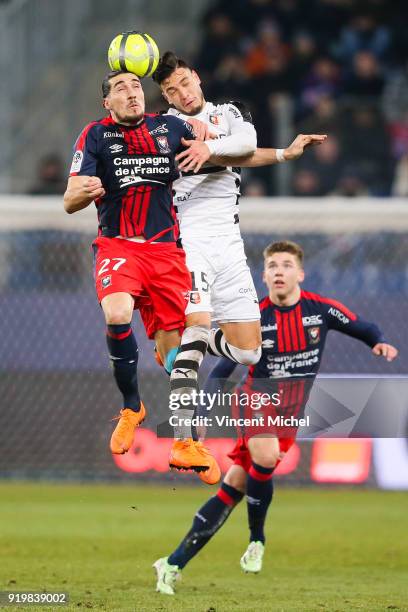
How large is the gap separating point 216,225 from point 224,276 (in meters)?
0.32

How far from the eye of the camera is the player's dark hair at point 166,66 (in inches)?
293

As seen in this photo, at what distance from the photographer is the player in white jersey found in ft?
24.2

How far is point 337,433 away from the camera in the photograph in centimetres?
762

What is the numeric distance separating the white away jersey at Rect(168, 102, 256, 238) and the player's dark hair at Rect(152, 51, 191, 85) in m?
0.28

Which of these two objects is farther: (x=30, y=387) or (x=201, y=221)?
(x=30, y=387)

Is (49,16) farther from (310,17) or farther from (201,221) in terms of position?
(201,221)

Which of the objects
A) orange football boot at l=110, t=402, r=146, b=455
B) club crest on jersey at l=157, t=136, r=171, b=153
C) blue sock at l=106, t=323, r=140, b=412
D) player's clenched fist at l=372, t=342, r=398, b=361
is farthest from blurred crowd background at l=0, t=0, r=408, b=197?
orange football boot at l=110, t=402, r=146, b=455

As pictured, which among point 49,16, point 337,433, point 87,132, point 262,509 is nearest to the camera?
point 87,132

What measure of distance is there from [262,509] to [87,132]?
286 centimetres

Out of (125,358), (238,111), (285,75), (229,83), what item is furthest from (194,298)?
(285,75)

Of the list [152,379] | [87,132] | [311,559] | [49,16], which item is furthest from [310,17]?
[87,132]

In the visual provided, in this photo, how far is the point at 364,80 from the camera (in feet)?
52.1

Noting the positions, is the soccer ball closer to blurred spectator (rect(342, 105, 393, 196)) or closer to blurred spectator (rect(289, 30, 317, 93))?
blurred spectator (rect(342, 105, 393, 196))

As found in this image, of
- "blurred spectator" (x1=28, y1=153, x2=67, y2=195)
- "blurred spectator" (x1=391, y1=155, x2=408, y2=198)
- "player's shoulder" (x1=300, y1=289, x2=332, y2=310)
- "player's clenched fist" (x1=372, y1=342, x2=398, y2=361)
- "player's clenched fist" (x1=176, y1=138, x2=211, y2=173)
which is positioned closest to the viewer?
"player's clenched fist" (x1=176, y1=138, x2=211, y2=173)
